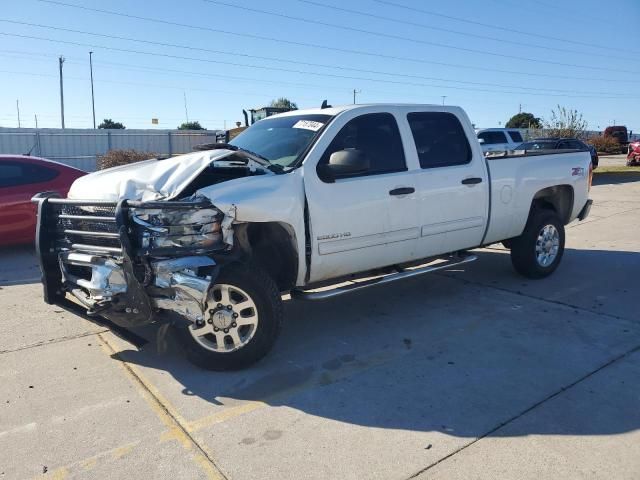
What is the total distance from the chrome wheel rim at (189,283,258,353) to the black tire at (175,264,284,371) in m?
0.03

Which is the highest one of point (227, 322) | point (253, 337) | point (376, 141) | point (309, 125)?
point (309, 125)

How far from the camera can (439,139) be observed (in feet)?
18.8

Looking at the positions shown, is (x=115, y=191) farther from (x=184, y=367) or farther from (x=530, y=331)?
(x=530, y=331)

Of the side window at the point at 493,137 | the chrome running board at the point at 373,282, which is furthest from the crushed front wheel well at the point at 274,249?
the side window at the point at 493,137

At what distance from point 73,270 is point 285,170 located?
76.7 inches

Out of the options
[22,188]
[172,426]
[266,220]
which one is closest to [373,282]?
[266,220]

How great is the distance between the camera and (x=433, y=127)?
18.8 feet

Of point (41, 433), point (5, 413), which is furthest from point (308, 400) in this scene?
point (5, 413)

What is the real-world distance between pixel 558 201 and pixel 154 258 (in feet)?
18.1

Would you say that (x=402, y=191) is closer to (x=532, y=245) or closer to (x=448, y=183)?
(x=448, y=183)

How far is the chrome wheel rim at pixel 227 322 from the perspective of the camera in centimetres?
412

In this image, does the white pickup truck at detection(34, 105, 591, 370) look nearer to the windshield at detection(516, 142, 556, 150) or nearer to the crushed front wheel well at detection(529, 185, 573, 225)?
the crushed front wheel well at detection(529, 185, 573, 225)

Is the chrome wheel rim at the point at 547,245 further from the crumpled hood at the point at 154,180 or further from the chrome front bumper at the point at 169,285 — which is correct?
the chrome front bumper at the point at 169,285

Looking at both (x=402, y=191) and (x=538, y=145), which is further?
(x=538, y=145)
